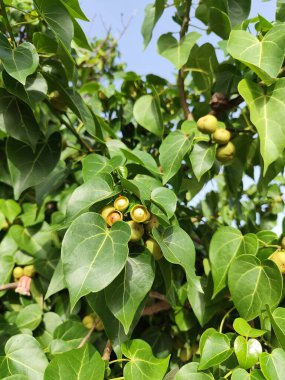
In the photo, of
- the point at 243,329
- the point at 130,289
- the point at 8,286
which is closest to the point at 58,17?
the point at 130,289

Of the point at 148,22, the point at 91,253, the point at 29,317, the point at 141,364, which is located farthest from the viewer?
the point at 148,22

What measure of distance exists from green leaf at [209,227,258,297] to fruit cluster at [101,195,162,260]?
0.19m

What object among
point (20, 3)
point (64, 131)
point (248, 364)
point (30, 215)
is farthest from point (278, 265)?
point (20, 3)

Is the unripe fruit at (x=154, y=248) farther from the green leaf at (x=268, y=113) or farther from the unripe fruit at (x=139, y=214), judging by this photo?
the green leaf at (x=268, y=113)

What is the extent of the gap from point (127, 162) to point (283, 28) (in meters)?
0.57

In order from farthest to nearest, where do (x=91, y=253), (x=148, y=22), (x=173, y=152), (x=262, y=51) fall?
1. (x=148, y=22)
2. (x=173, y=152)
3. (x=262, y=51)
4. (x=91, y=253)

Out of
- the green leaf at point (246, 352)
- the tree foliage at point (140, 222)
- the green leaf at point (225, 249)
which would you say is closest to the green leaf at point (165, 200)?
the tree foliage at point (140, 222)

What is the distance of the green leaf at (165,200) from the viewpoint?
1.02 meters

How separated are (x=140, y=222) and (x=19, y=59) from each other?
1.71ft

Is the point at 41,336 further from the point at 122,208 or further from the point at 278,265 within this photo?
the point at 278,265

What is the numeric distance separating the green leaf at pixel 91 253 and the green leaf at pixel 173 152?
1.05 ft

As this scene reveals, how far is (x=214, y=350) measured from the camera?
3.37 feet

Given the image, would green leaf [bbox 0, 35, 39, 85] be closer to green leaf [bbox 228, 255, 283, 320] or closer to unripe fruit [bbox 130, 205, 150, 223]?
unripe fruit [bbox 130, 205, 150, 223]

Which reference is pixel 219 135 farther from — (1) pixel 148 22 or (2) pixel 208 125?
(1) pixel 148 22
